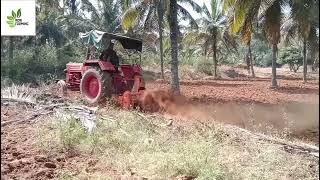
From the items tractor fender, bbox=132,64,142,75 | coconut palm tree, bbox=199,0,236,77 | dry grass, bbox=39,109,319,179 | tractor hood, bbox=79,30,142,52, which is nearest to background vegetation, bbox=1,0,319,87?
coconut palm tree, bbox=199,0,236,77

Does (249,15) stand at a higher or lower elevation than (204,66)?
higher

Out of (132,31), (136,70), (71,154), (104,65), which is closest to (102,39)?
(104,65)

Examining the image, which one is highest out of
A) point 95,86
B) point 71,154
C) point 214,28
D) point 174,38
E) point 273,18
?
point 214,28

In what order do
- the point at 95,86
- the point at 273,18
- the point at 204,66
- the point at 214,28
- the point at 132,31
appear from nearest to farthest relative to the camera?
1. the point at 95,86
2. the point at 273,18
3. the point at 132,31
4. the point at 214,28
5. the point at 204,66

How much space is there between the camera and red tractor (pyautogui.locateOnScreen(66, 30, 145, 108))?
1034 cm

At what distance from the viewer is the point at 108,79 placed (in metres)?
10.4

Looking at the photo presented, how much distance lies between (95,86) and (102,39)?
3.91ft

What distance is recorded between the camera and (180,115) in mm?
9969

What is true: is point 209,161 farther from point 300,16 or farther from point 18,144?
point 300,16

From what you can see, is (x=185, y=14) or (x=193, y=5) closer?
(x=185, y=14)

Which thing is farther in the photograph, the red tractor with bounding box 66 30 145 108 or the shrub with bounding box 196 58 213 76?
the shrub with bounding box 196 58 213 76

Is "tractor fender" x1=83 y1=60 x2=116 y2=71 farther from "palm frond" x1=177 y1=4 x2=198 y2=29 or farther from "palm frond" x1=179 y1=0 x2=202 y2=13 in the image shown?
"palm frond" x1=179 y1=0 x2=202 y2=13

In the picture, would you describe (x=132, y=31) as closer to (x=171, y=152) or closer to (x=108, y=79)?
(x=108, y=79)

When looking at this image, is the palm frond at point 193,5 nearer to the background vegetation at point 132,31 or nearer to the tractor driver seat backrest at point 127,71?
the background vegetation at point 132,31
